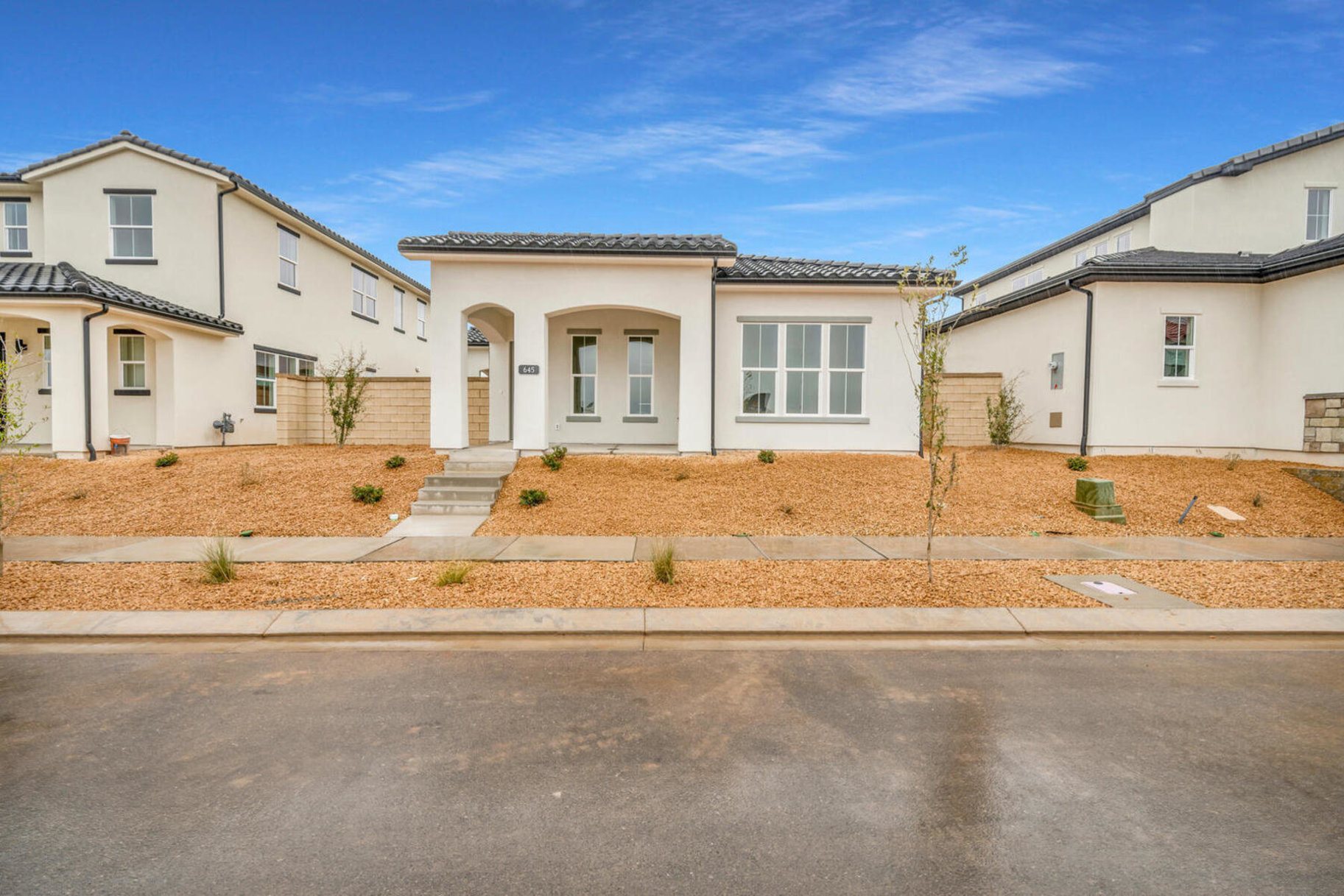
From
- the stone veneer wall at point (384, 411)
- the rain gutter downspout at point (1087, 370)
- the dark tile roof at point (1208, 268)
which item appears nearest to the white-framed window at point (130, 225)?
the stone veneer wall at point (384, 411)

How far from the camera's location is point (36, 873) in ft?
8.64

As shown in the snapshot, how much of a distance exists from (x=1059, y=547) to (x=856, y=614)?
181 inches

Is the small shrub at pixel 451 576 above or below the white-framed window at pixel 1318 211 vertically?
below

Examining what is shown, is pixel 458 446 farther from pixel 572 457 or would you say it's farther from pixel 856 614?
pixel 856 614

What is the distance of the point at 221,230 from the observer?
16.8m

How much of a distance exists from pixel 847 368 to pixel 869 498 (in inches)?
161

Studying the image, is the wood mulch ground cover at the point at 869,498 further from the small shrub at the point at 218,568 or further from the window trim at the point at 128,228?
the window trim at the point at 128,228

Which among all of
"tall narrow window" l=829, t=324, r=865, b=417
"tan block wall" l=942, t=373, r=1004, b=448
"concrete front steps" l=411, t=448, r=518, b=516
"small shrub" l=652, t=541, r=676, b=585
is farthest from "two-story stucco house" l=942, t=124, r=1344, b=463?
"concrete front steps" l=411, t=448, r=518, b=516

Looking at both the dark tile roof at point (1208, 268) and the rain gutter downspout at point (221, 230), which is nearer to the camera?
the dark tile roof at point (1208, 268)

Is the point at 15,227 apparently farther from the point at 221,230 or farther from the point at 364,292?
the point at 364,292

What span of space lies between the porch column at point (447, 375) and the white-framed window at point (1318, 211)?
23465 millimetres

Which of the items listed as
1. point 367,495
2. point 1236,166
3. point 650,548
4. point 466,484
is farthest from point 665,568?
point 1236,166

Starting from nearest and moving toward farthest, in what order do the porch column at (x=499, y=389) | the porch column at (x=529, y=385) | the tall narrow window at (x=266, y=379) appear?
the porch column at (x=529, y=385) → the porch column at (x=499, y=389) → the tall narrow window at (x=266, y=379)

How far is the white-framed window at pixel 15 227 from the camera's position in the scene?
56.6ft
